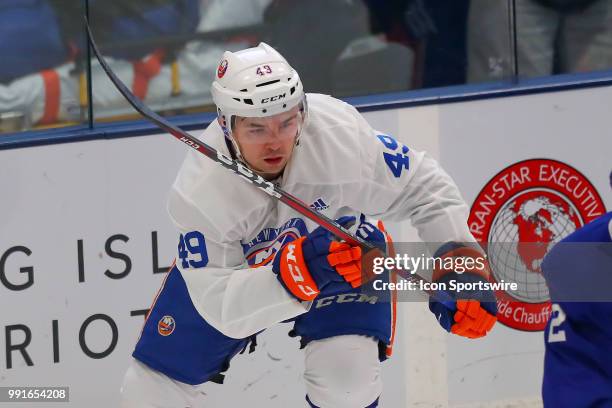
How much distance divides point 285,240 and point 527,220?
1.04 m

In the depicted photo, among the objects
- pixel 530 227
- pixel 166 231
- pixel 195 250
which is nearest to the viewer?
pixel 195 250

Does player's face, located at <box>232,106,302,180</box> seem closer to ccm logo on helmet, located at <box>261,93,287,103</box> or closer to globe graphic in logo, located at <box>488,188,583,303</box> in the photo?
ccm logo on helmet, located at <box>261,93,287,103</box>

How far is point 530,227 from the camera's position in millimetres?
3809

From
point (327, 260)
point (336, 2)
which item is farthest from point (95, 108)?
point (327, 260)

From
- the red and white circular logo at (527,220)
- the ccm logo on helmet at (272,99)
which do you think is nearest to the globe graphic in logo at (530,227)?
the red and white circular logo at (527,220)

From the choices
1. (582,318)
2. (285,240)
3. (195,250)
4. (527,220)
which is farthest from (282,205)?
(527,220)

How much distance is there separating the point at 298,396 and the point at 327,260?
1131 millimetres

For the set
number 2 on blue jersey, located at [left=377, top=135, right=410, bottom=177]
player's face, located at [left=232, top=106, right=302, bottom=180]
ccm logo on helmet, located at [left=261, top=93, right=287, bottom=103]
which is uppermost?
ccm logo on helmet, located at [left=261, top=93, right=287, bottom=103]

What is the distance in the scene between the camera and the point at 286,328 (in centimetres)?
372

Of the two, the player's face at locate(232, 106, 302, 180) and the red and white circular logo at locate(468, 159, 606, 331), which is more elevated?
the player's face at locate(232, 106, 302, 180)

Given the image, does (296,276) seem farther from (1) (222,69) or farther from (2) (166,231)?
(2) (166,231)

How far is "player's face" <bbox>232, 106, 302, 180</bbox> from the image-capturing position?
111 inches

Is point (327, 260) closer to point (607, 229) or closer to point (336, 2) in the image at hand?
point (607, 229)

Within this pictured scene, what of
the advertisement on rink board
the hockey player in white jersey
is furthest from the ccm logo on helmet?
the advertisement on rink board
